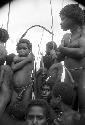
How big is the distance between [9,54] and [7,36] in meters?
0.24

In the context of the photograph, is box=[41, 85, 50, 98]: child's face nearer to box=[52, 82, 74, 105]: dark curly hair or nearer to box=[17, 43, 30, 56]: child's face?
box=[52, 82, 74, 105]: dark curly hair

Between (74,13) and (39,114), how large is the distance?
1.11 meters

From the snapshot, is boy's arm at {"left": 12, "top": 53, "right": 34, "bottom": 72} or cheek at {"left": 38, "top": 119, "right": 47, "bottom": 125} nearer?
cheek at {"left": 38, "top": 119, "right": 47, "bottom": 125}

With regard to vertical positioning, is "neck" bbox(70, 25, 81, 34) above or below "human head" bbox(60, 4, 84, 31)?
below

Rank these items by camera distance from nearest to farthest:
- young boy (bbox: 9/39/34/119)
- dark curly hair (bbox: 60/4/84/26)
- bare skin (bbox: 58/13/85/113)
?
1. bare skin (bbox: 58/13/85/113)
2. dark curly hair (bbox: 60/4/84/26)
3. young boy (bbox: 9/39/34/119)

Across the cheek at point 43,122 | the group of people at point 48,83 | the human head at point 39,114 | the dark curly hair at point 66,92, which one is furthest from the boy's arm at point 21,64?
the cheek at point 43,122

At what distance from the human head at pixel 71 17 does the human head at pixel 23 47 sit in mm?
636

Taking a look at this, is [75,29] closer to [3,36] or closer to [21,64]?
[21,64]

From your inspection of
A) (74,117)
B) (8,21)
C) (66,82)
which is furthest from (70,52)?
(8,21)

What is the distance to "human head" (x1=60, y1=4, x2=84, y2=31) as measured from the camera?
2807 mm

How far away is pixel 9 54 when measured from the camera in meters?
3.31

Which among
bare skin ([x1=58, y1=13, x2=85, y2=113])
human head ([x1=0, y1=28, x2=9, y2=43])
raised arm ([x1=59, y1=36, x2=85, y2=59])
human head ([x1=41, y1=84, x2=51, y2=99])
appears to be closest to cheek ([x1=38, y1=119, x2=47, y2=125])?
bare skin ([x1=58, y1=13, x2=85, y2=113])

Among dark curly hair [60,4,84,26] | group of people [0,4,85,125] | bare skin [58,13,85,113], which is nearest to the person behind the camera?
group of people [0,4,85,125]

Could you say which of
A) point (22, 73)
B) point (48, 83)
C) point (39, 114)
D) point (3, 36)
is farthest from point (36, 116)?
point (3, 36)
